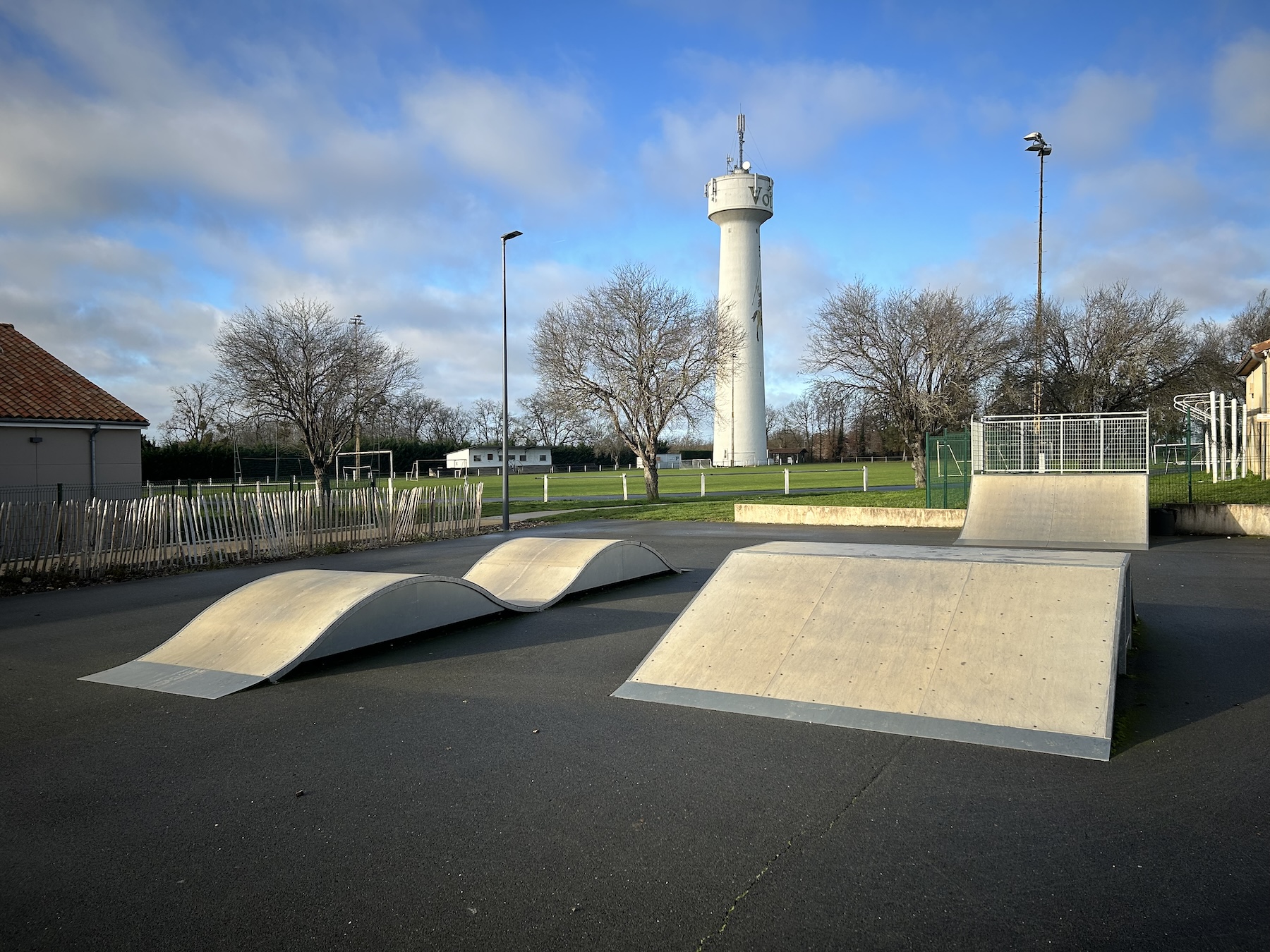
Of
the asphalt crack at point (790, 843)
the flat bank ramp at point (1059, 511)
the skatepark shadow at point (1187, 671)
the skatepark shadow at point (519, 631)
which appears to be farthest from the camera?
the flat bank ramp at point (1059, 511)

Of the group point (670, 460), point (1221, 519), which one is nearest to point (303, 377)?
point (1221, 519)

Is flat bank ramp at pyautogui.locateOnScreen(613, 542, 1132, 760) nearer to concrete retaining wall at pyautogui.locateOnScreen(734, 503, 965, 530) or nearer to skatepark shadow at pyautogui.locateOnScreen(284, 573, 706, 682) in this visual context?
skatepark shadow at pyautogui.locateOnScreen(284, 573, 706, 682)

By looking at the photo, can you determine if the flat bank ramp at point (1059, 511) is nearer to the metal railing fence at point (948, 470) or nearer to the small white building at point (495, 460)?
the metal railing fence at point (948, 470)

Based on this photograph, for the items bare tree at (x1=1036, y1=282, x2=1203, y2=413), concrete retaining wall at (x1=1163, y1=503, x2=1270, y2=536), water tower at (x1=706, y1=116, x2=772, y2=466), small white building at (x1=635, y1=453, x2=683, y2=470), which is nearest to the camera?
concrete retaining wall at (x1=1163, y1=503, x2=1270, y2=536)

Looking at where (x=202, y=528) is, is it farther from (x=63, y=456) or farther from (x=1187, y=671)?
(x=1187, y=671)

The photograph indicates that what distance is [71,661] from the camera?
8.46 metres

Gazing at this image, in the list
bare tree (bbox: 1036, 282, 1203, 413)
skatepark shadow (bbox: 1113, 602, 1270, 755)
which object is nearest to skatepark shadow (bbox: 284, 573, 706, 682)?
skatepark shadow (bbox: 1113, 602, 1270, 755)

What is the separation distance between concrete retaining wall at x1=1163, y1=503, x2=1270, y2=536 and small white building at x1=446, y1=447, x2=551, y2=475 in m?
62.4

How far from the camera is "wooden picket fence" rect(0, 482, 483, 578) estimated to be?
48.5 ft

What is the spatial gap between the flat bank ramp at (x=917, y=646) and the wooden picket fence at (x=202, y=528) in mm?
12646

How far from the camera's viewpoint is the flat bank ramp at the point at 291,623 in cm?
748

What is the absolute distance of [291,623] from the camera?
26.3 feet

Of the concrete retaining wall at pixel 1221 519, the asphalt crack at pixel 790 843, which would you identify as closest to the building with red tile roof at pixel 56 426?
the asphalt crack at pixel 790 843

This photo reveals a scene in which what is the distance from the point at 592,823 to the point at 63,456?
2498 cm
